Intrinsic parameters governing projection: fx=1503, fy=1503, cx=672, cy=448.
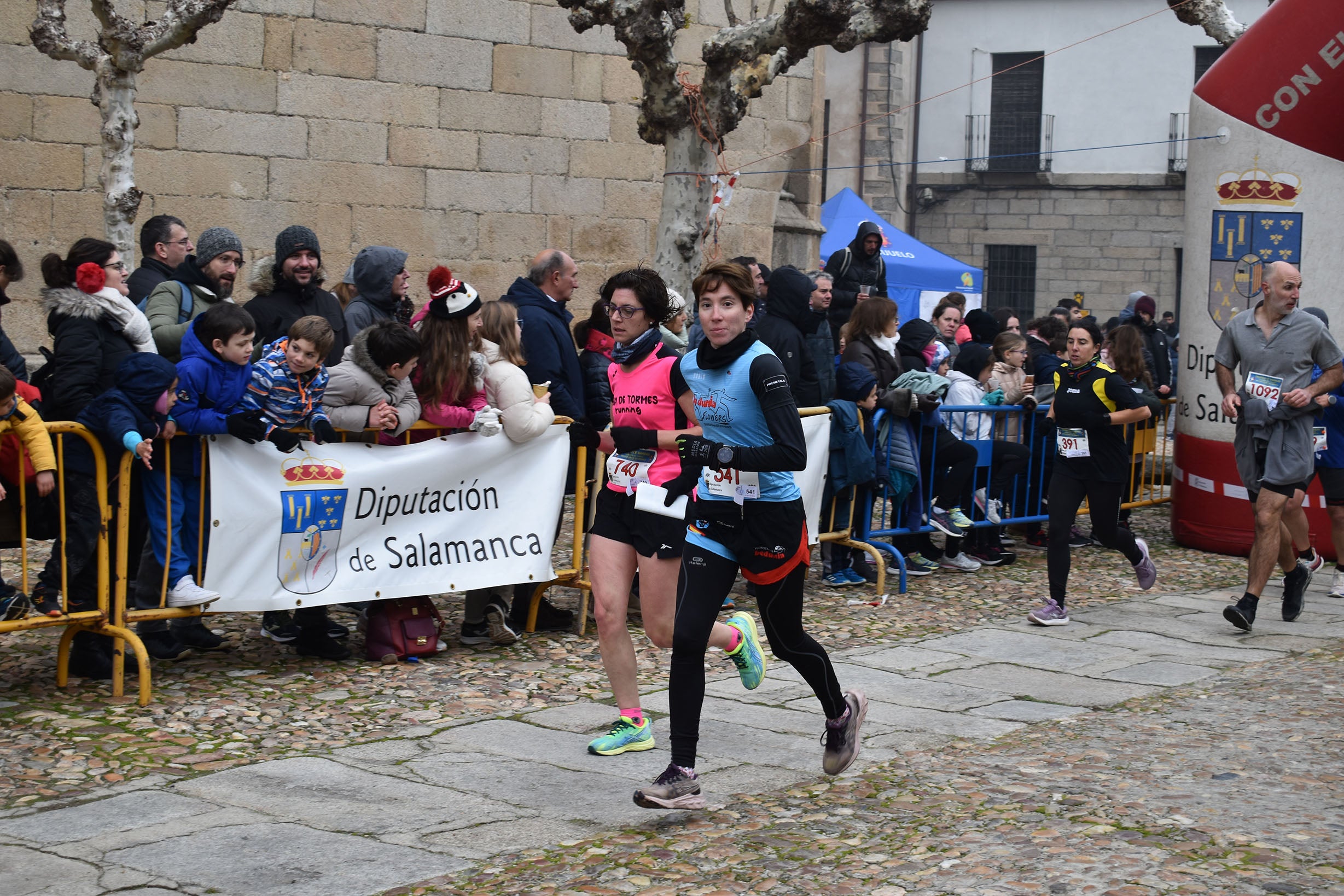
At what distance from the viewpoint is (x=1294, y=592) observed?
8750 mm

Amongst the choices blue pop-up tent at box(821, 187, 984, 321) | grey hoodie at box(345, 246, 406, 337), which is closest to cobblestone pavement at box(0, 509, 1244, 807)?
grey hoodie at box(345, 246, 406, 337)

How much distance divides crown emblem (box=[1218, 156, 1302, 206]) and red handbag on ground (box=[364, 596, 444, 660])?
712 centimetres

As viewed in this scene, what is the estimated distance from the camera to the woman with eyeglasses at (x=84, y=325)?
639cm

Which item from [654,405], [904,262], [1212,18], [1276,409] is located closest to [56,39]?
[654,405]

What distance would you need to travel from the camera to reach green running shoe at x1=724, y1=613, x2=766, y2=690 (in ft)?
18.5

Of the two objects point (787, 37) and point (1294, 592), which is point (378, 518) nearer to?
point (1294, 592)

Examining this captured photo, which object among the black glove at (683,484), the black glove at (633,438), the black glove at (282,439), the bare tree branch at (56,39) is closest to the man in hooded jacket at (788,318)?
the black glove at (282,439)

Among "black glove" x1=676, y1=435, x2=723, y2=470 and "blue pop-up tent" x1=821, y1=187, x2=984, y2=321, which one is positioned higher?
"blue pop-up tent" x1=821, y1=187, x2=984, y2=321

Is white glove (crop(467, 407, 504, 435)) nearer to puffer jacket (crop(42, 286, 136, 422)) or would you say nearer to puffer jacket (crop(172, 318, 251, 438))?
puffer jacket (crop(172, 318, 251, 438))

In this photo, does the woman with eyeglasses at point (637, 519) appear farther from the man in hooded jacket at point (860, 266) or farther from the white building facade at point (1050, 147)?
the white building facade at point (1050, 147)

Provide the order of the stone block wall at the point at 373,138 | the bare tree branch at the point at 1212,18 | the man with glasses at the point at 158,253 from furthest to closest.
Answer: the bare tree branch at the point at 1212,18
the stone block wall at the point at 373,138
the man with glasses at the point at 158,253

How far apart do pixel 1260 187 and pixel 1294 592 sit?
3612 millimetres

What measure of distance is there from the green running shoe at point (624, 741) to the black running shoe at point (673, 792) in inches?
29.5

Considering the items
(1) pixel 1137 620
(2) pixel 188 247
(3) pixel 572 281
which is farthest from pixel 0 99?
(1) pixel 1137 620
